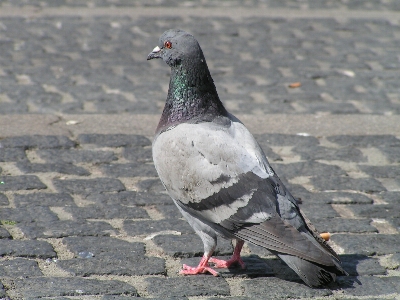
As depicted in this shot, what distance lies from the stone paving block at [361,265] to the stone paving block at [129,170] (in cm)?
187

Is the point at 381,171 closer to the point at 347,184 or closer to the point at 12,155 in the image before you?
the point at 347,184

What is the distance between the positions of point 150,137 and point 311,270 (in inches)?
114

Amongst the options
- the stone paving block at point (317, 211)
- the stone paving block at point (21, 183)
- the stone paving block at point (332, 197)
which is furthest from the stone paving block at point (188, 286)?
the stone paving block at point (21, 183)

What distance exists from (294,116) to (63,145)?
2345 mm

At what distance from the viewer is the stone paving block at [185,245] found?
4.32m

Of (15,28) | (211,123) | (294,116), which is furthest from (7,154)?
(15,28)

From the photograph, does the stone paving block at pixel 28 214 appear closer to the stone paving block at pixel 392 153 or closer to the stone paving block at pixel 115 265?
the stone paving block at pixel 115 265

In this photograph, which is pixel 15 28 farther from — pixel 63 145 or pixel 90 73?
pixel 63 145

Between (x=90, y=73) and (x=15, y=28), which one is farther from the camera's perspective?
(x=15, y=28)

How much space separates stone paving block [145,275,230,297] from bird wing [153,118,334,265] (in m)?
0.31

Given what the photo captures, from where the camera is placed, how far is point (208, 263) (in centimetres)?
425

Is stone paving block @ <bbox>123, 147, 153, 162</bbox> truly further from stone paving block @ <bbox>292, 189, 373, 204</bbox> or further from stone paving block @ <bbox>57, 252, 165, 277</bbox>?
stone paving block @ <bbox>57, 252, 165, 277</bbox>

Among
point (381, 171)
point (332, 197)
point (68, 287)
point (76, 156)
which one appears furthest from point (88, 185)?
point (381, 171)

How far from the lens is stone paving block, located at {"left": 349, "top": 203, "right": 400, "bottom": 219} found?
16.1 ft
